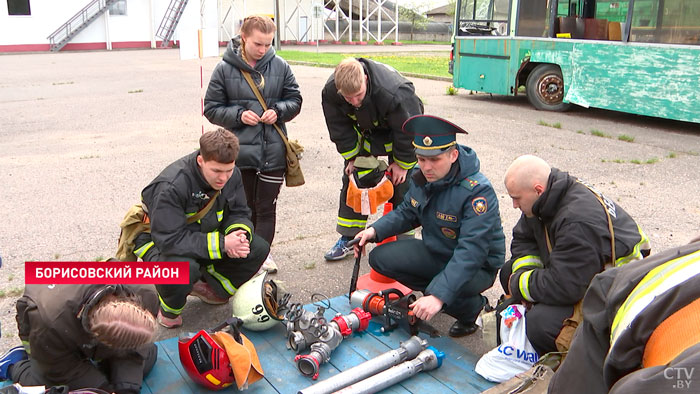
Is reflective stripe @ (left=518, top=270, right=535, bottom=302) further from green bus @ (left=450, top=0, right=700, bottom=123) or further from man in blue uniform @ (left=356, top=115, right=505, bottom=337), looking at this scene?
green bus @ (left=450, top=0, right=700, bottom=123)

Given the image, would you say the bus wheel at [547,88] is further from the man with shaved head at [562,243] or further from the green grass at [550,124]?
the man with shaved head at [562,243]

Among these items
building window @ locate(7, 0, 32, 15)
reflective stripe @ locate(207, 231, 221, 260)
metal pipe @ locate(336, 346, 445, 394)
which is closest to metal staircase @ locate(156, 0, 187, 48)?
building window @ locate(7, 0, 32, 15)

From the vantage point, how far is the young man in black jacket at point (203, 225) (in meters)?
3.68

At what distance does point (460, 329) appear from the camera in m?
3.83

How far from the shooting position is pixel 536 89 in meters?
12.5

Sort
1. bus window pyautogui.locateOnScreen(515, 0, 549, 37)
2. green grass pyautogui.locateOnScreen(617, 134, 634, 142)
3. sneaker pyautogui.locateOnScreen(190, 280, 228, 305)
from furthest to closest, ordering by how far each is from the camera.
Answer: bus window pyautogui.locateOnScreen(515, 0, 549, 37), green grass pyautogui.locateOnScreen(617, 134, 634, 142), sneaker pyautogui.locateOnScreen(190, 280, 228, 305)

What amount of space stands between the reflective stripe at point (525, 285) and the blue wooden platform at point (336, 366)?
0.49 metres

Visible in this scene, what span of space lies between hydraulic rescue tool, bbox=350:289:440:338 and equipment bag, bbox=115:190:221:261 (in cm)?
111

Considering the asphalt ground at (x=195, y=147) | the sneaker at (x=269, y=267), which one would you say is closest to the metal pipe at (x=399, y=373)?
the asphalt ground at (x=195, y=147)

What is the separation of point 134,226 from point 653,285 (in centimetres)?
324

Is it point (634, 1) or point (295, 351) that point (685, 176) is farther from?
point (295, 351)

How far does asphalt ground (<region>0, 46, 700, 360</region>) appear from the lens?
5094mm

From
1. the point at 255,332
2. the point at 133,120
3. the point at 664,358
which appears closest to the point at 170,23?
the point at 133,120

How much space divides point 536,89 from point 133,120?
7.82 m
